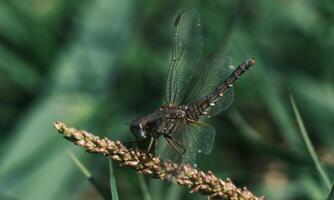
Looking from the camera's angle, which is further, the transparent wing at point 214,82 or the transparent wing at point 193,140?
the transparent wing at point 214,82

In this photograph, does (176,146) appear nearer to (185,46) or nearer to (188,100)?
(188,100)

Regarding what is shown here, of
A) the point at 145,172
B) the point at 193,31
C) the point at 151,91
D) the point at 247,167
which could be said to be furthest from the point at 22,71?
the point at 145,172

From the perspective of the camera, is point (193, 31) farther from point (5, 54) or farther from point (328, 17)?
point (5, 54)

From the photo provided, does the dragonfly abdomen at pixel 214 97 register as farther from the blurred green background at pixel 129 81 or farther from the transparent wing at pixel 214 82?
the blurred green background at pixel 129 81

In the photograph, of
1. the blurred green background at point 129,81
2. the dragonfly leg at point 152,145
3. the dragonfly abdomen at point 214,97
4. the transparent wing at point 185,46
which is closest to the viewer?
the dragonfly leg at point 152,145

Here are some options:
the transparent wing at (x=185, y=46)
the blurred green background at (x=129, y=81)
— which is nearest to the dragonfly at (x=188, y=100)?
the transparent wing at (x=185, y=46)
